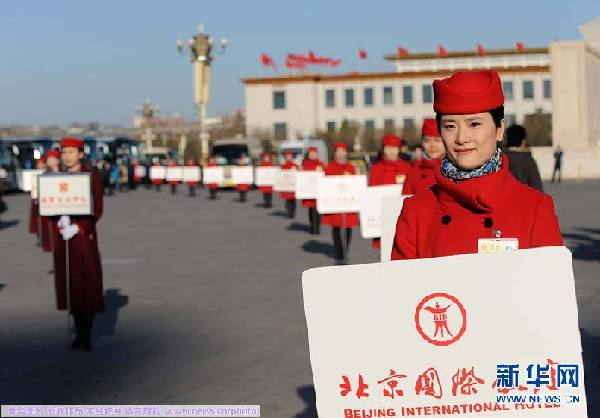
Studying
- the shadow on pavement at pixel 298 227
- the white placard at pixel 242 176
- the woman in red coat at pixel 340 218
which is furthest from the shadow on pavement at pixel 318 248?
the white placard at pixel 242 176

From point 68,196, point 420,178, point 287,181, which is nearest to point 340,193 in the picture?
point 68,196

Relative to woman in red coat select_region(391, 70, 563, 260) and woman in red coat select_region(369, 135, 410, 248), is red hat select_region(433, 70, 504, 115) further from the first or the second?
woman in red coat select_region(369, 135, 410, 248)

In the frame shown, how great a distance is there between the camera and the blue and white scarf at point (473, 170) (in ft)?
13.6

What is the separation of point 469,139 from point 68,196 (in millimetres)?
Result: 7466

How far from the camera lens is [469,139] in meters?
4.11

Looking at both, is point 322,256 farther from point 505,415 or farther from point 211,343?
point 505,415

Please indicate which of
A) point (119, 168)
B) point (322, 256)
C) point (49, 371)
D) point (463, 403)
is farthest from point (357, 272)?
point (119, 168)

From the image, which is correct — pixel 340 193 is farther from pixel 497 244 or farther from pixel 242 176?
pixel 242 176

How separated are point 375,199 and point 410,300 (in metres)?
9.30

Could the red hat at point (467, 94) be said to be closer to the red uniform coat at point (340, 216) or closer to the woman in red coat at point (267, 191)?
the red uniform coat at point (340, 216)

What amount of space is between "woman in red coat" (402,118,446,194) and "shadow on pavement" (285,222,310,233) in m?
15.3

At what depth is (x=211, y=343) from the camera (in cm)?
1090

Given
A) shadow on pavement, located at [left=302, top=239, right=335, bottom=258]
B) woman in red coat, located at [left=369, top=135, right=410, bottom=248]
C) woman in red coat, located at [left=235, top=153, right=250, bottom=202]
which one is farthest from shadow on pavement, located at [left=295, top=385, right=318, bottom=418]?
woman in red coat, located at [left=235, top=153, right=250, bottom=202]

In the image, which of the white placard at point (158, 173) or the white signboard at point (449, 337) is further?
the white placard at point (158, 173)
